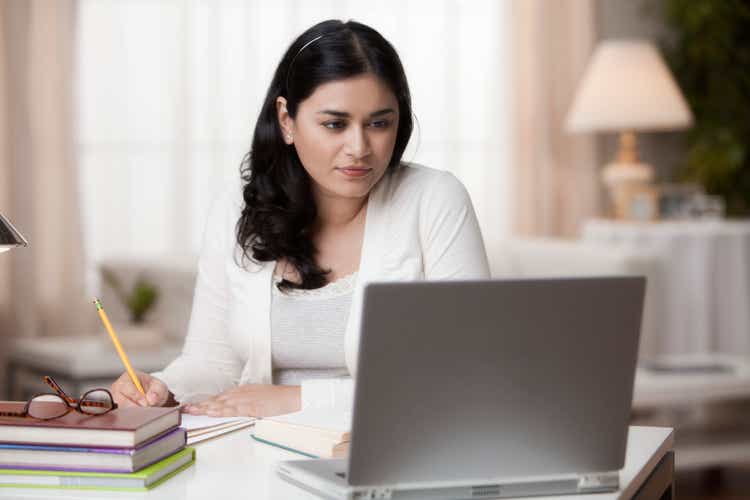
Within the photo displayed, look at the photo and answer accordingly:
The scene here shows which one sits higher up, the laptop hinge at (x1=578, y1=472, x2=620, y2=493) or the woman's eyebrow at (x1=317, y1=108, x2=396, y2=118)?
the woman's eyebrow at (x1=317, y1=108, x2=396, y2=118)

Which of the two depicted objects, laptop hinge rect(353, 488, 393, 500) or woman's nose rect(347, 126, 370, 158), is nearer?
laptop hinge rect(353, 488, 393, 500)

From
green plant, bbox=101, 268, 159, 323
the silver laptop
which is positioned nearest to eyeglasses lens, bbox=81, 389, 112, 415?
the silver laptop

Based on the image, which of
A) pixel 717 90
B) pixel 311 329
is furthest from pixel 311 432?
pixel 717 90

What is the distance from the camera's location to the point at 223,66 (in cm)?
456

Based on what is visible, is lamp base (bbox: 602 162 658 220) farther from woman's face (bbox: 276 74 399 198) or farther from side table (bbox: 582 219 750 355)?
woman's face (bbox: 276 74 399 198)

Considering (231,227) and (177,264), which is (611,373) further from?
(177,264)

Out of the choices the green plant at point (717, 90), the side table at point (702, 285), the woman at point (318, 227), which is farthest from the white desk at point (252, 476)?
the green plant at point (717, 90)

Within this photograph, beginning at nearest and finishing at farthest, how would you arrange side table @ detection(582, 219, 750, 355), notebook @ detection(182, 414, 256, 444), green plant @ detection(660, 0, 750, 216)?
notebook @ detection(182, 414, 256, 444), side table @ detection(582, 219, 750, 355), green plant @ detection(660, 0, 750, 216)

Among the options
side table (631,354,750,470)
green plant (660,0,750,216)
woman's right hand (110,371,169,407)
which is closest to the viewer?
woman's right hand (110,371,169,407)

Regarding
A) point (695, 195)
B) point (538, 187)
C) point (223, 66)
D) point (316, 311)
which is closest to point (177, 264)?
point (223, 66)

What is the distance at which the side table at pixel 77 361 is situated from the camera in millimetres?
3619

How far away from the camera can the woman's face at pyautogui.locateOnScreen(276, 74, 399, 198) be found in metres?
1.83

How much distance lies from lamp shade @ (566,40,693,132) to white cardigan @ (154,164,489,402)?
2.53 m

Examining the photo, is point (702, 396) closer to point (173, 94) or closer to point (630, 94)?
point (630, 94)
